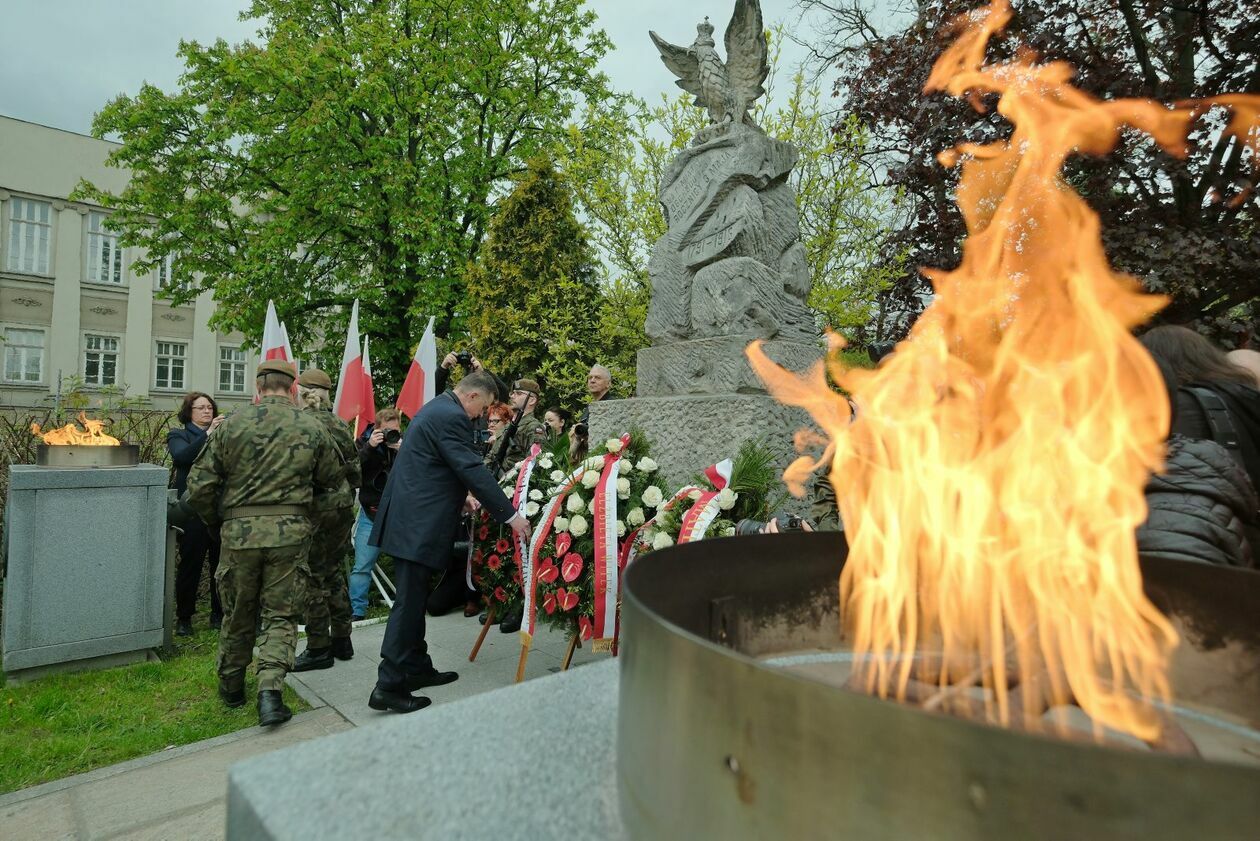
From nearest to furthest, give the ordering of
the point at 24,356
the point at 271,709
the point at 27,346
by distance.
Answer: the point at 271,709, the point at 24,356, the point at 27,346

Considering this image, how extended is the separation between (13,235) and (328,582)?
30382 millimetres

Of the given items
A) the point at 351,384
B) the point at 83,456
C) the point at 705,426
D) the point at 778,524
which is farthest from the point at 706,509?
the point at 351,384

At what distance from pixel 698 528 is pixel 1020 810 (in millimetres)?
2912

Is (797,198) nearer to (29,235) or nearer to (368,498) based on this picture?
(368,498)

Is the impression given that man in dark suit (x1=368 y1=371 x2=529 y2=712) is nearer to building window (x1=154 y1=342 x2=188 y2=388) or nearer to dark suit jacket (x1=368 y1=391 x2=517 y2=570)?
dark suit jacket (x1=368 y1=391 x2=517 y2=570)

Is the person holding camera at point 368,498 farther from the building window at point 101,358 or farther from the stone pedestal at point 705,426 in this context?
the building window at point 101,358

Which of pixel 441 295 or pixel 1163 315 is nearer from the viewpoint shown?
pixel 1163 315

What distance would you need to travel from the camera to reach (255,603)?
4375 mm

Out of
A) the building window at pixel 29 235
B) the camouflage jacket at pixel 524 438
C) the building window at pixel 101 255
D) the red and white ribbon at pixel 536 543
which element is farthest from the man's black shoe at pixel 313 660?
the building window at pixel 29 235

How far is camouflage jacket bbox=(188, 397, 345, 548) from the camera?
426cm

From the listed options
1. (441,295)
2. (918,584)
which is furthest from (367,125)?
(918,584)

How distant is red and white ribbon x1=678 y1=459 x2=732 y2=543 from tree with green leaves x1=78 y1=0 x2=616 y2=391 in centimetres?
1248

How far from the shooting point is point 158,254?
52.0 ft

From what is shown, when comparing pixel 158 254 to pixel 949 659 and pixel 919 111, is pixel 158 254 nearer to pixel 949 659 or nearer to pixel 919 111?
pixel 919 111
